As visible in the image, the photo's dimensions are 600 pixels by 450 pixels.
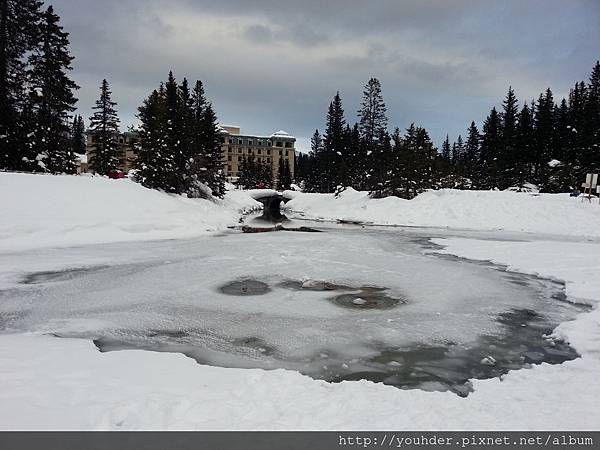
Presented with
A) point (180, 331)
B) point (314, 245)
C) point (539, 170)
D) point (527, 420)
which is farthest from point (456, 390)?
point (539, 170)

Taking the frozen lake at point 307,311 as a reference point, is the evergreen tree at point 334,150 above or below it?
above

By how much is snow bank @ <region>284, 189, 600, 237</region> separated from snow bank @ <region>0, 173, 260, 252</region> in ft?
56.8

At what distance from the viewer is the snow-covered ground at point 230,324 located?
12.2ft

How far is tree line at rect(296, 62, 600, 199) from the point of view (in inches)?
1614

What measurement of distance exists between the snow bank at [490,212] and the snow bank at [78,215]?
17.3m

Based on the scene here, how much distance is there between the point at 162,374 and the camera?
4.68 metres

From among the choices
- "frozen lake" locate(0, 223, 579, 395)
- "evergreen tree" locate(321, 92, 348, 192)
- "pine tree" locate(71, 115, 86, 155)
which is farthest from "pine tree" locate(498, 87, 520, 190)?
"pine tree" locate(71, 115, 86, 155)

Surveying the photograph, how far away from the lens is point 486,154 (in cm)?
6819

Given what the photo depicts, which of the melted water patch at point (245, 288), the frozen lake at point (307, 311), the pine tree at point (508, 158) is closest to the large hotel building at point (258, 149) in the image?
the pine tree at point (508, 158)

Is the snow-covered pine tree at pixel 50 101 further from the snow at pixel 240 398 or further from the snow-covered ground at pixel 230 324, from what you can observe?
the snow at pixel 240 398

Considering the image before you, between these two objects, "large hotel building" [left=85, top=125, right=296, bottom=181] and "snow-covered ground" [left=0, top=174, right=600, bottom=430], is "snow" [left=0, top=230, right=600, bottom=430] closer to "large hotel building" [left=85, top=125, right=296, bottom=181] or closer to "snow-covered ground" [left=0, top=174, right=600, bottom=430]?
"snow-covered ground" [left=0, top=174, right=600, bottom=430]

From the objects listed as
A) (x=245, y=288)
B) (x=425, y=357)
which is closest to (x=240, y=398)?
(x=425, y=357)

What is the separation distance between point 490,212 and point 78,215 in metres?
27.0
